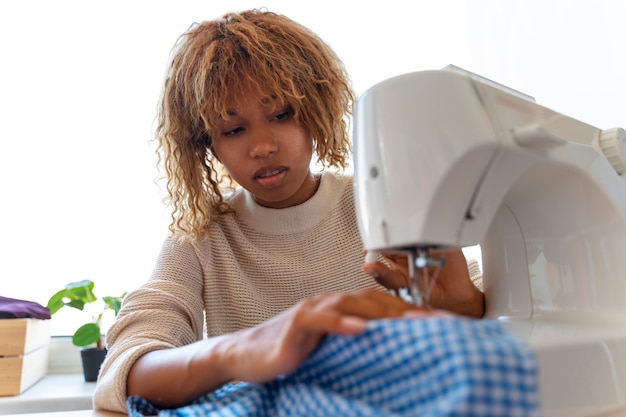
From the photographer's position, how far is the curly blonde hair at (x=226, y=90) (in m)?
1.04

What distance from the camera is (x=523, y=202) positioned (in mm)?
778

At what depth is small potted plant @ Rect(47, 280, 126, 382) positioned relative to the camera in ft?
5.76

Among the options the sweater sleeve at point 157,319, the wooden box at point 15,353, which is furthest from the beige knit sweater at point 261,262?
the wooden box at point 15,353

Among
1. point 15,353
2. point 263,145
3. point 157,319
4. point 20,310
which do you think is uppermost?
point 263,145

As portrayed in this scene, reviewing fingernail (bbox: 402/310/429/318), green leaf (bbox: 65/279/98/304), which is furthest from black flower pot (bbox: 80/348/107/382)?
fingernail (bbox: 402/310/429/318)

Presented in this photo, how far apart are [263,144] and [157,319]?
309mm

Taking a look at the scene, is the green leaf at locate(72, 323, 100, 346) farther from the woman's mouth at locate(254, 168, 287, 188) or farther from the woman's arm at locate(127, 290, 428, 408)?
the woman's arm at locate(127, 290, 428, 408)

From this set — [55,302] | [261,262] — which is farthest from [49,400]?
[261,262]

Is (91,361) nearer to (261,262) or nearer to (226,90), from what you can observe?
(261,262)

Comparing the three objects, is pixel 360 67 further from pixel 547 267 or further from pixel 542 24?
pixel 547 267

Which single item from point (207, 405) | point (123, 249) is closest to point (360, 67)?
point (123, 249)

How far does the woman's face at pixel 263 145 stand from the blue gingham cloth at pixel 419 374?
522 mm

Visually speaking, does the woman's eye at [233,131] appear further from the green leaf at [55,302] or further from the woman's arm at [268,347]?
the green leaf at [55,302]

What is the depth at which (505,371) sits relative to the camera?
0.40 meters
